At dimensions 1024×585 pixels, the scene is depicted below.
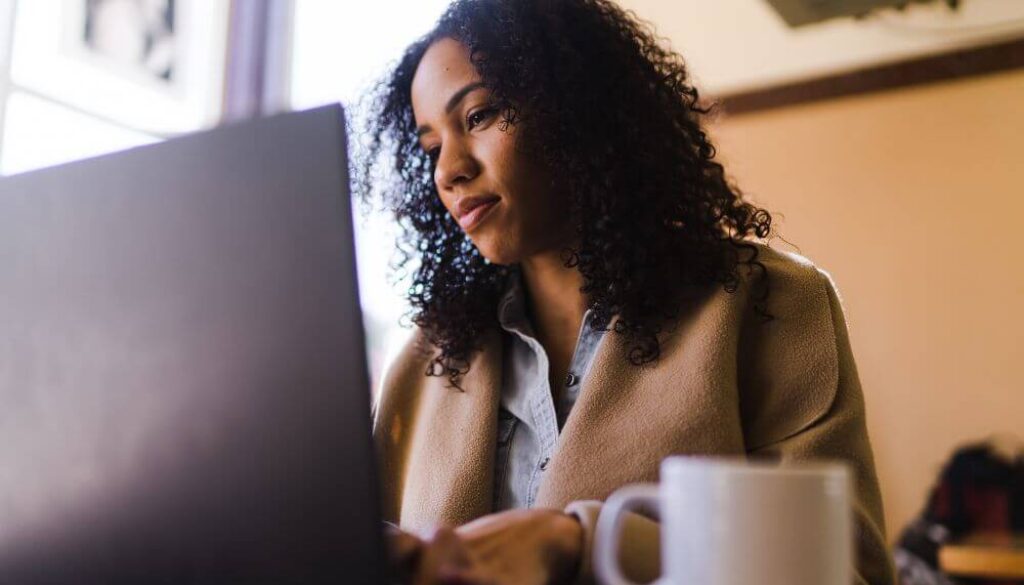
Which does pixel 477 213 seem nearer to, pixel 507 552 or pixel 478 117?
pixel 478 117

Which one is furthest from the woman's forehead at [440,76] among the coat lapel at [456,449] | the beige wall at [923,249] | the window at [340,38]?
the beige wall at [923,249]

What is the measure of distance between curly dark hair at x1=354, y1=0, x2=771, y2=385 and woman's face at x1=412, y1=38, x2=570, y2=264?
0.06 ft

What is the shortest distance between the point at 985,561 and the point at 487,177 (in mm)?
1368

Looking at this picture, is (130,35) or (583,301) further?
(130,35)

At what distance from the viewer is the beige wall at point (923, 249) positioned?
2.58m

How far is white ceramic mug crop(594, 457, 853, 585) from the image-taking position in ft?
1.36

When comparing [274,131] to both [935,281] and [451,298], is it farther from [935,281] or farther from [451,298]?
[935,281]

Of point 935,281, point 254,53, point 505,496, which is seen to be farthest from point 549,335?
point 935,281

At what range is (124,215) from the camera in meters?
0.51

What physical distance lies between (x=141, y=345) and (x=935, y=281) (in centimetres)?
262

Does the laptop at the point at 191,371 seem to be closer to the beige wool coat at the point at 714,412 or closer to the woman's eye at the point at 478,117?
the beige wool coat at the point at 714,412

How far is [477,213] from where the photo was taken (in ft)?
3.48


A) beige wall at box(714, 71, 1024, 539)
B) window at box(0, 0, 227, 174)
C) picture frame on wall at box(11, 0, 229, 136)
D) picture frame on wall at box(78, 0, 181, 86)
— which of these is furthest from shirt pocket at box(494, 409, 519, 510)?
beige wall at box(714, 71, 1024, 539)

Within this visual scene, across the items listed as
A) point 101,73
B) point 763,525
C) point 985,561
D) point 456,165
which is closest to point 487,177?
point 456,165
